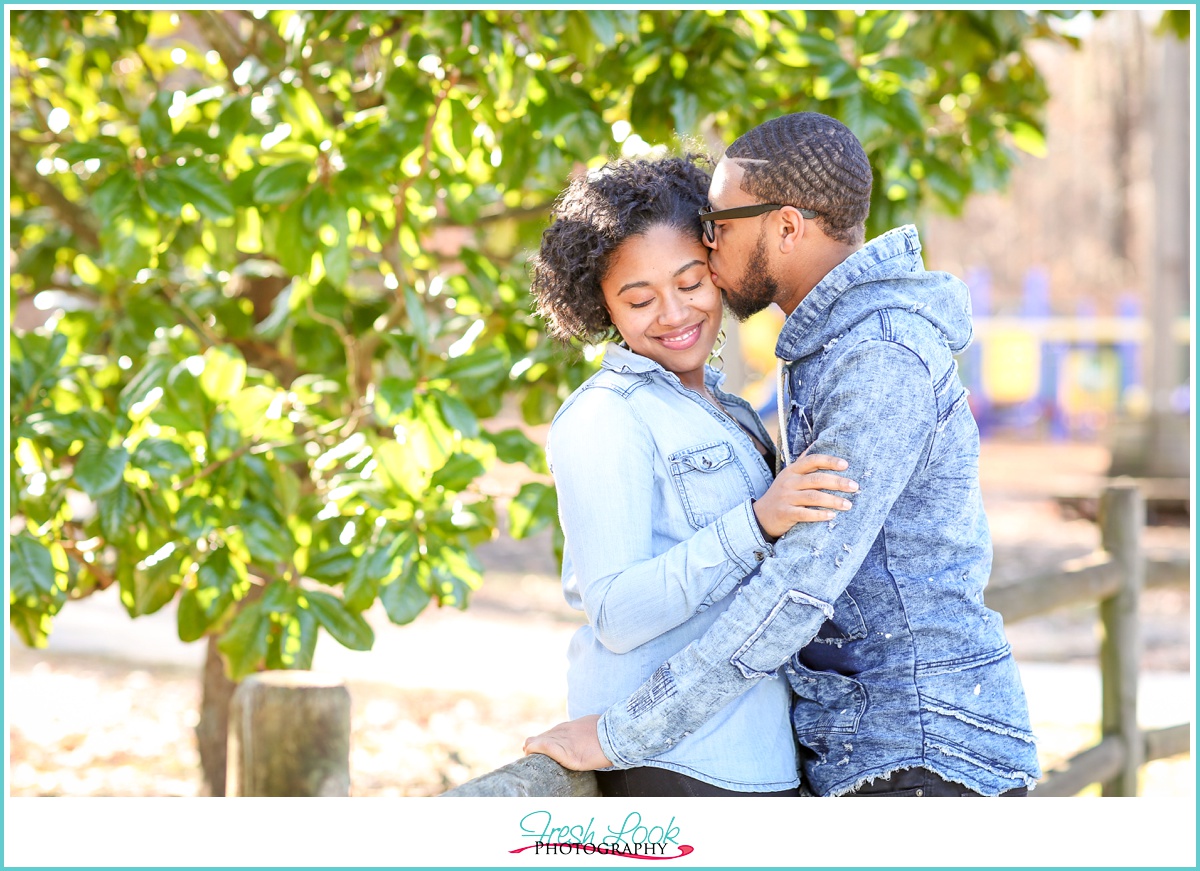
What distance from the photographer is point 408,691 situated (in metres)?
5.44

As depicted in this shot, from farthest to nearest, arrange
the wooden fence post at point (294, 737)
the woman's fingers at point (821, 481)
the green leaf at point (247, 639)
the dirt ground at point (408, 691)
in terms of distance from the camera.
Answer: the dirt ground at point (408, 691), the green leaf at point (247, 639), the wooden fence post at point (294, 737), the woman's fingers at point (821, 481)

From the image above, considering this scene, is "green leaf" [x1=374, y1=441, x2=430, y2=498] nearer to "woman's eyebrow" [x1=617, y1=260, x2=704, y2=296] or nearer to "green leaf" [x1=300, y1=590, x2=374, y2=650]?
"green leaf" [x1=300, y1=590, x2=374, y2=650]

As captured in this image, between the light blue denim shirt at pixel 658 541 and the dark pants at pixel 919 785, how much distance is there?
13 centimetres

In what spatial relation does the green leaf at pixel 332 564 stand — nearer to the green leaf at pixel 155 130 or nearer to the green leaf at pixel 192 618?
the green leaf at pixel 192 618

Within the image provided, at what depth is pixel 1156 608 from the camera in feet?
23.7

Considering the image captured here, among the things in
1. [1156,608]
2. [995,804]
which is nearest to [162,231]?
[995,804]

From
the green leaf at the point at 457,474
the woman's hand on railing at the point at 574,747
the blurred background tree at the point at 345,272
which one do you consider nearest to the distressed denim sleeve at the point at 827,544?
the woman's hand on railing at the point at 574,747

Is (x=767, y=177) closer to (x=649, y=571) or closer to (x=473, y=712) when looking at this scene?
(x=649, y=571)

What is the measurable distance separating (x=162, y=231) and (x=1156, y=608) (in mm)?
6550

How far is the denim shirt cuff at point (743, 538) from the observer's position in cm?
152

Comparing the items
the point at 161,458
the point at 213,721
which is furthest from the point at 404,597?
the point at 213,721

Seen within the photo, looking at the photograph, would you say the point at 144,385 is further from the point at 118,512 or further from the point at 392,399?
the point at 392,399

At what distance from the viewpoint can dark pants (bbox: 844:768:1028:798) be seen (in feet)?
5.19

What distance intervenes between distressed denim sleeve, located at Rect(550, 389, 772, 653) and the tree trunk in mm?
2397
